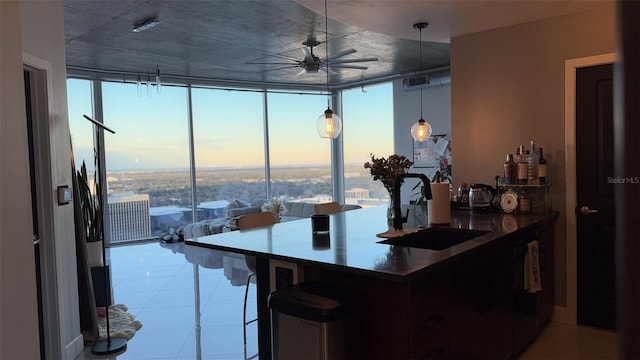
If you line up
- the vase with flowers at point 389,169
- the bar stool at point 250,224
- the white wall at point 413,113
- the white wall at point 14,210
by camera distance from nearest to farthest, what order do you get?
1. the white wall at point 14,210
2. the vase with flowers at point 389,169
3. the bar stool at point 250,224
4. the white wall at point 413,113

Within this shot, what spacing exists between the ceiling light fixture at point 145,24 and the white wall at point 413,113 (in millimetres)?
5193

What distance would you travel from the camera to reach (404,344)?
1911mm

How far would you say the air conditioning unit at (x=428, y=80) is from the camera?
7.80 meters

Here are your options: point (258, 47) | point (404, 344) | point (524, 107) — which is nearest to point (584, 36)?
point (524, 107)

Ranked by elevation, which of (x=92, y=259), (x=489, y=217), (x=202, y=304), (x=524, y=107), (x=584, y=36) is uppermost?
(x=584, y=36)

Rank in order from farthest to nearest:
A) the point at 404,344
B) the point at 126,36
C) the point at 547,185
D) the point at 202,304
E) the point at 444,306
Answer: the point at 126,36
the point at 202,304
the point at 547,185
the point at 444,306
the point at 404,344

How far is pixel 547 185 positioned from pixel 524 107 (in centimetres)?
74

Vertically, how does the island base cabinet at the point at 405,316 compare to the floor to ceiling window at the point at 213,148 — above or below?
below

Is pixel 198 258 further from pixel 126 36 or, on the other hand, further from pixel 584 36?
pixel 584 36

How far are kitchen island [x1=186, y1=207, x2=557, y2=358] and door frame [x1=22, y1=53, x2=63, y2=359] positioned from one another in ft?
4.10

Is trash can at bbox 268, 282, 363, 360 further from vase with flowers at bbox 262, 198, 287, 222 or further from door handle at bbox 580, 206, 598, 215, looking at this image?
vase with flowers at bbox 262, 198, 287, 222

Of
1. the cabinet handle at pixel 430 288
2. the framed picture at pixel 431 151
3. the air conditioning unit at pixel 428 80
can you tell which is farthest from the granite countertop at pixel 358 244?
the framed picture at pixel 431 151

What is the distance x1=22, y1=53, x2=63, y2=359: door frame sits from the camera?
2.96 meters

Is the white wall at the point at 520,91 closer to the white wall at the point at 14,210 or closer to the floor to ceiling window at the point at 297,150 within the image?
the white wall at the point at 14,210
